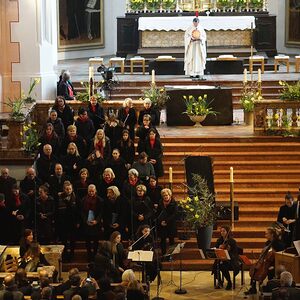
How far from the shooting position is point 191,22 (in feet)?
107

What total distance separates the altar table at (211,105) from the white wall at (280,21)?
10392mm

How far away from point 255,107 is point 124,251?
21.2 ft

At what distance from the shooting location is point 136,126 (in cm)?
2319

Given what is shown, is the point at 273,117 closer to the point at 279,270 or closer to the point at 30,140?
the point at 30,140

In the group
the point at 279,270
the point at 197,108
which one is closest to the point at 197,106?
the point at 197,108

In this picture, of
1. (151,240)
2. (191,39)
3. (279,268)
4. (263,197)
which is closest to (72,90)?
(191,39)

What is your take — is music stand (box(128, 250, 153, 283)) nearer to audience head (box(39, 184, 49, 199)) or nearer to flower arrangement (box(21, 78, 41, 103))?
audience head (box(39, 184, 49, 199))

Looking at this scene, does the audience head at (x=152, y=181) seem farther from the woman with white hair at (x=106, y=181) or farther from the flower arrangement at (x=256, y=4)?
the flower arrangement at (x=256, y=4)

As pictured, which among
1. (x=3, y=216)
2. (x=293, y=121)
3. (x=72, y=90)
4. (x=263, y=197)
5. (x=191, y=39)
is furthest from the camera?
(x=191, y=39)

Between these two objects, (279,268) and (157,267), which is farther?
(157,267)

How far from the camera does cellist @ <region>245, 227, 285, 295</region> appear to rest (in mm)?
18500

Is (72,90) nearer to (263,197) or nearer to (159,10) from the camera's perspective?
(263,197)

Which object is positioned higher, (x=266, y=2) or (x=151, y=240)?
(x=266, y=2)

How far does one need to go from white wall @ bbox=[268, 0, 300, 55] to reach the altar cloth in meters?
2.49
